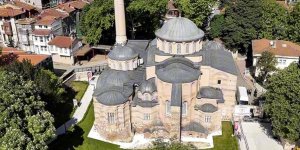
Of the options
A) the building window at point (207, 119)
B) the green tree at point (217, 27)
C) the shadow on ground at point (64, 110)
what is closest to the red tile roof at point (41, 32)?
the shadow on ground at point (64, 110)

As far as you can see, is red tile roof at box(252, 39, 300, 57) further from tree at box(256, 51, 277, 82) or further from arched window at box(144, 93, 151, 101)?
arched window at box(144, 93, 151, 101)

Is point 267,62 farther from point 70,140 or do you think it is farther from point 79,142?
point 70,140

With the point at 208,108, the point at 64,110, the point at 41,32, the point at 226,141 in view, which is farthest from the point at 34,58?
the point at 226,141

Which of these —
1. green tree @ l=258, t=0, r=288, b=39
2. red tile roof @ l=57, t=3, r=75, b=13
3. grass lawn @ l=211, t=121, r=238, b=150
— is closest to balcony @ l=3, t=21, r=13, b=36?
red tile roof @ l=57, t=3, r=75, b=13

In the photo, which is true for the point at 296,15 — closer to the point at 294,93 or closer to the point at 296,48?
the point at 296,48

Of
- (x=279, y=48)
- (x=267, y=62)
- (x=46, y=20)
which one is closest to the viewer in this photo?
(x=267, y=62)
